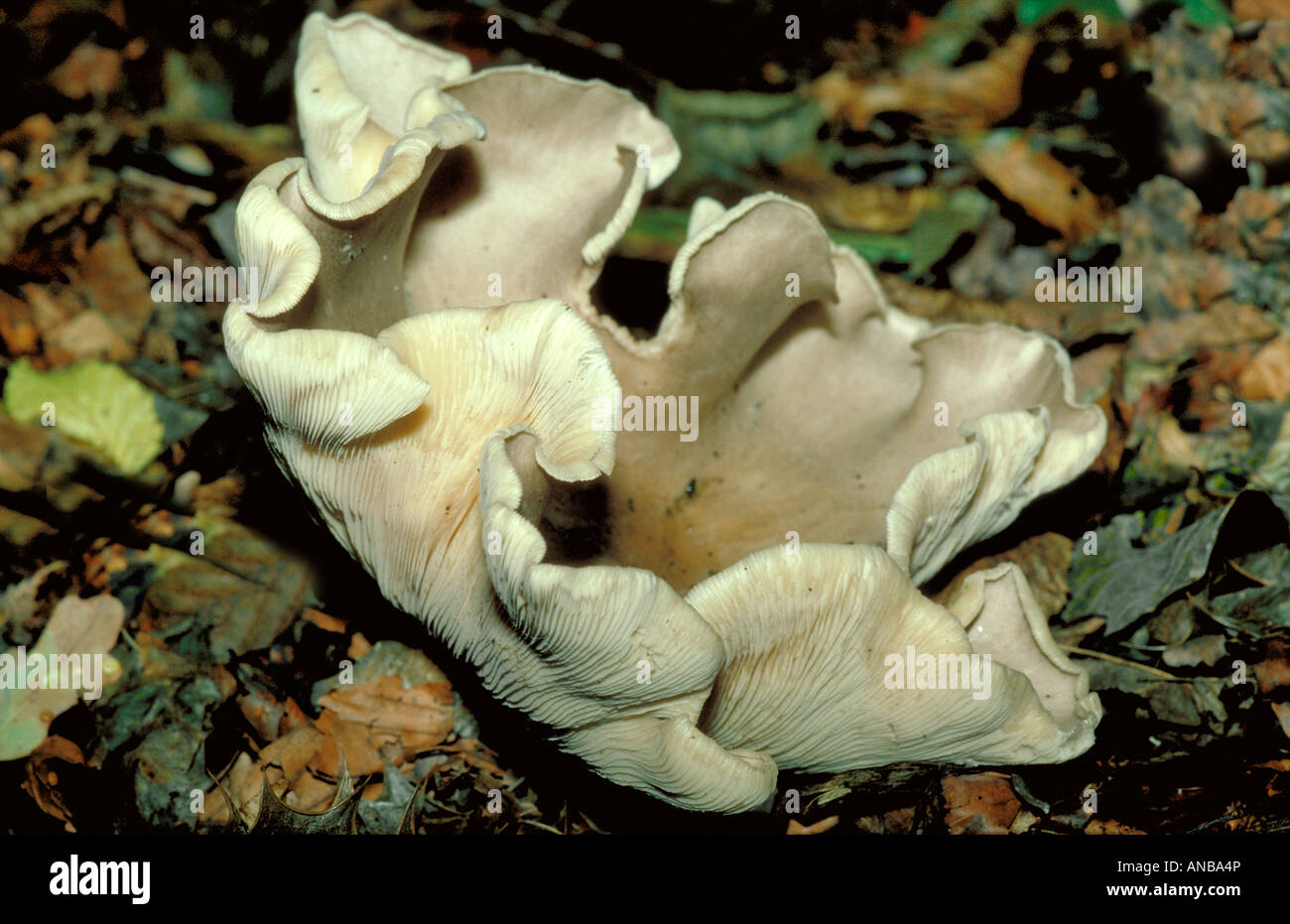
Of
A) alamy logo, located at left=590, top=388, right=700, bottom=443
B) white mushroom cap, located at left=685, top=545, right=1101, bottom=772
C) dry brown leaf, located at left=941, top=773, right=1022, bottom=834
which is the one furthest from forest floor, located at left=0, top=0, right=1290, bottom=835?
alamy logo, located at left=590, top=388, right=700, bottom=443

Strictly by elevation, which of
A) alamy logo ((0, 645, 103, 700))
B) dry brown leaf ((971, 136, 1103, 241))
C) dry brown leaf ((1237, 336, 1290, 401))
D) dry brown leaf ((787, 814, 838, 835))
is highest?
dry brown leaf ((971, 136, 1103, 241))

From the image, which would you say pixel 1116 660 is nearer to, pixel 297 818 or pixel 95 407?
pixel 297 818

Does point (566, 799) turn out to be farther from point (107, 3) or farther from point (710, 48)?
point (107, 3)

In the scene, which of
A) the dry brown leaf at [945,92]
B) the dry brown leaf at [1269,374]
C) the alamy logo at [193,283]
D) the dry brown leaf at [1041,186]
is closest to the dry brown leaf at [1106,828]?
the dry brown leaf at [1269,374]

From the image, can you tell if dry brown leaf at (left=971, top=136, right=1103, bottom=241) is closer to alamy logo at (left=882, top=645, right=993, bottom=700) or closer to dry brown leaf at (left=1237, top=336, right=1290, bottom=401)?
dry brown leaf at (left=1237, top=336, right=1290, bottom=401)

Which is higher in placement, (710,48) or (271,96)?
(710,48)

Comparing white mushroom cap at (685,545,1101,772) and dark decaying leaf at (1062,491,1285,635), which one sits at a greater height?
dark decaying leaf at (1062,491,1285,635)

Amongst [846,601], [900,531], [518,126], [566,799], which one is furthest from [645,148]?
[566,799]

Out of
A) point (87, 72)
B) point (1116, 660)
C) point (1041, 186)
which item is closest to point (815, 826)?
point (1116, 660)
